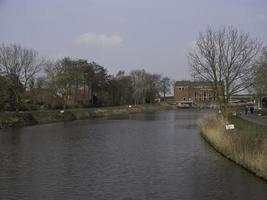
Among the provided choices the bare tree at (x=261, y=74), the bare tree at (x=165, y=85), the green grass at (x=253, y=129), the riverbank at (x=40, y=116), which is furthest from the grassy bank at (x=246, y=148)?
the bare tree at (x=165, y=85)

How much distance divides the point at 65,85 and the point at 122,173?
7218 centimetres

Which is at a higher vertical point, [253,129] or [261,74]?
[261,74]

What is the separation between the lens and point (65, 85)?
93.5 metres

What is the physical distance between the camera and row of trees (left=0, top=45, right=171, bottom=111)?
72.9 m

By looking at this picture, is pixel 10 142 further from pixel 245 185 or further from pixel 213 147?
pixel 245 185

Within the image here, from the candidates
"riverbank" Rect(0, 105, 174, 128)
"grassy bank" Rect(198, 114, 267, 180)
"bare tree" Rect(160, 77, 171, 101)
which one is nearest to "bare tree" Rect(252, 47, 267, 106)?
"grassy bank" Rect(198, 114, 267, 180)

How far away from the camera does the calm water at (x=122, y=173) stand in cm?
1823

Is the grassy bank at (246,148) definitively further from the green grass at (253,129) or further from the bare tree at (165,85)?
the bare tree at (165,85)

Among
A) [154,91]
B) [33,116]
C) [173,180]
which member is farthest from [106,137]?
[154,91]

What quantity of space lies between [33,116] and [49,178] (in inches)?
1828

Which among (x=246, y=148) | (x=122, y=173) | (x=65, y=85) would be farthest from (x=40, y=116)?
(x=246, y=148)

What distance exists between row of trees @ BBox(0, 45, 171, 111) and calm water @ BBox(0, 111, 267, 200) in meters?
36.0

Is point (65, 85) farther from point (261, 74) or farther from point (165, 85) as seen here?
point (165, 85)

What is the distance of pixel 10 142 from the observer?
1503 inches
